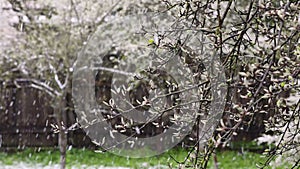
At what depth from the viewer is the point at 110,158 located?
770cm

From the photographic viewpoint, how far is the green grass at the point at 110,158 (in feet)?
22.4

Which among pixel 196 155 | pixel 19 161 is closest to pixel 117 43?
pixel 19 161

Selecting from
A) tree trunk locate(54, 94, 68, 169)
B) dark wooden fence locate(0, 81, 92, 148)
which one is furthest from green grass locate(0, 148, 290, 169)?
tree trunk locate(54, 94, 68, 169)

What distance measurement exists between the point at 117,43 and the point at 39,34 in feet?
3.48

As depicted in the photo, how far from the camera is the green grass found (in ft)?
22.4

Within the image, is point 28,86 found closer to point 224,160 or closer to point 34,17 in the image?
point 34,17

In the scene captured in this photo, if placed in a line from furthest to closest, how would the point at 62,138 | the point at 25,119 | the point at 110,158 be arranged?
the point at 25,119
the point at 110,158
the point at 62,138

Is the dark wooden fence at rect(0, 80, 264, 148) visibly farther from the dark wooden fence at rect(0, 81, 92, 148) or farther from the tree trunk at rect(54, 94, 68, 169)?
the tree trunk at rect(54, 94, 68, 169)

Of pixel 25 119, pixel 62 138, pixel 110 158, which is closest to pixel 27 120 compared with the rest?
pixel 25 119

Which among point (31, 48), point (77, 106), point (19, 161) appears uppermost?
point (31, 48)

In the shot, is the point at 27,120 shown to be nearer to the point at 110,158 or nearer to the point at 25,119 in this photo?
the point at 25,119

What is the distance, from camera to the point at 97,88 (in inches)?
306

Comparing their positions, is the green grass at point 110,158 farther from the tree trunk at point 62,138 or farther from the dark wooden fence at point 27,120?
the tree trunk at point 62,138

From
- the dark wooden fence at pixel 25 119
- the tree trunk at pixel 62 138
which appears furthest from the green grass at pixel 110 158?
the tree trunk at pixel 62 138
